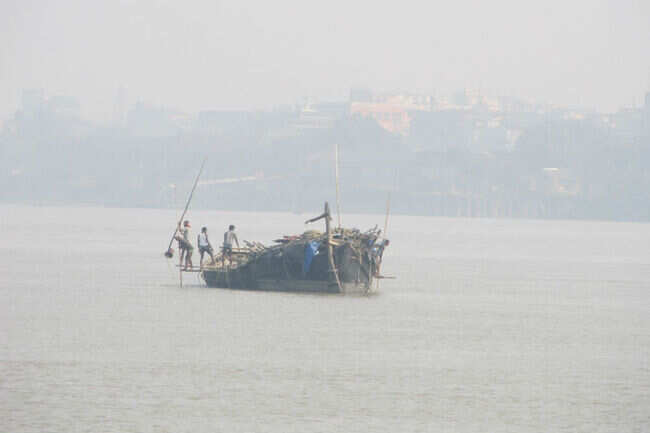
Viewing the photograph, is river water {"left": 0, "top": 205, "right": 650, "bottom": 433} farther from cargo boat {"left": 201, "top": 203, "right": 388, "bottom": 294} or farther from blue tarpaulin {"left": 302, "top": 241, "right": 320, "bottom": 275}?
blue tarpaulin {"left": 302, "top": 241, "right": 320, "bottom": 275}

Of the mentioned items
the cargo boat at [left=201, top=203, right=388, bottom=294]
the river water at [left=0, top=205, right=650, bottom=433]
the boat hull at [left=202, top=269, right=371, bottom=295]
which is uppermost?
the cargo boat at [left=201, top=203, right=388, bottom=294]

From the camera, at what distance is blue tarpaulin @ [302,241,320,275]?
5247cm

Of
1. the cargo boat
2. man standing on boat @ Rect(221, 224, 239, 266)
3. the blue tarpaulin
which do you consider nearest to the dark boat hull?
the cargo boat

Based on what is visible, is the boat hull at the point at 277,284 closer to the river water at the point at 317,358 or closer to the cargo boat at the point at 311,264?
the cargo boat at the point at 311,264

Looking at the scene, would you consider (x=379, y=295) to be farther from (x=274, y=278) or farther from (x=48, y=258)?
(x=48, y=258)

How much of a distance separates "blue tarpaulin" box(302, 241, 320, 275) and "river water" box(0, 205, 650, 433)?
1.12 m

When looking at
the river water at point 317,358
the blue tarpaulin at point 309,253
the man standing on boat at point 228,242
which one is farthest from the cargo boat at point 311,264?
the river water at point 317,358

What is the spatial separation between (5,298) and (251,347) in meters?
17.9

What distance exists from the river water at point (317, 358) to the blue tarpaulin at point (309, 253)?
112 cm

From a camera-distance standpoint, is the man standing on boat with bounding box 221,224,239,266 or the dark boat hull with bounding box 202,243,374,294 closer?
the dark boat hull with bounding box 202,243,374,294

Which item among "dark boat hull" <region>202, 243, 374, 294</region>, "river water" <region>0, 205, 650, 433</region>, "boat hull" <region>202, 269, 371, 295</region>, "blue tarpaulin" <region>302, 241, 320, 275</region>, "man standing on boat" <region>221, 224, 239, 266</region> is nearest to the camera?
"river water" <region>0, 205, 650, 433</region>

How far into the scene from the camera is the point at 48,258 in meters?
86.2

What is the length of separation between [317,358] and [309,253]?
52.3 feet

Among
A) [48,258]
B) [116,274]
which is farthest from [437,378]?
[48,258]
